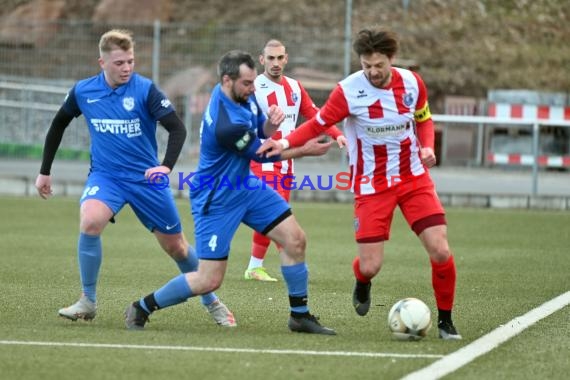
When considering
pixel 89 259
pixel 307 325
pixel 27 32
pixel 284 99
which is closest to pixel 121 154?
pixel 89 259

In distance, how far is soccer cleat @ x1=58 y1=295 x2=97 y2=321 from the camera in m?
8.60

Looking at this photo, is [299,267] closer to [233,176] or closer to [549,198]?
[233,176]

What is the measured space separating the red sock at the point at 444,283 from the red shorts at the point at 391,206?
28 cm

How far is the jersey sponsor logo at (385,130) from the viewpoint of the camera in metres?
8.34

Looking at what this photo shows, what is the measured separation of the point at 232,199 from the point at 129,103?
1179 millimetres

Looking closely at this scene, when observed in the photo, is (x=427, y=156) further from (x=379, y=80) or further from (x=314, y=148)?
(x=314, y=148)

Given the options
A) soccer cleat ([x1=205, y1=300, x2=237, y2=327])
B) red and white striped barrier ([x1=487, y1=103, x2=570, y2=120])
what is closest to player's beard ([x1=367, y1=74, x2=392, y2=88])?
soccer cleat ([x1=205, y1=300, x2=237, y2=327])

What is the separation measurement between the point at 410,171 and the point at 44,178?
267 centimetres

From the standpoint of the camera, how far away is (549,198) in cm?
1980

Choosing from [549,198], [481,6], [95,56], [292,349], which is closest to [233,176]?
[292,349]

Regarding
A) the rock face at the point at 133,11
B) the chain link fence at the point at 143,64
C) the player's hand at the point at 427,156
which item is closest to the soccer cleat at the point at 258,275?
the player's hand at the point at 427,156

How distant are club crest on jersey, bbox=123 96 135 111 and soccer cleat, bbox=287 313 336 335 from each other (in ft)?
6.16

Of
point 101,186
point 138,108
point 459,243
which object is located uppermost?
point 138,108

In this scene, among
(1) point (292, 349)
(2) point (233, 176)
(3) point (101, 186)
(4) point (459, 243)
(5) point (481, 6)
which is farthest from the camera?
(5) point (481, 6)
